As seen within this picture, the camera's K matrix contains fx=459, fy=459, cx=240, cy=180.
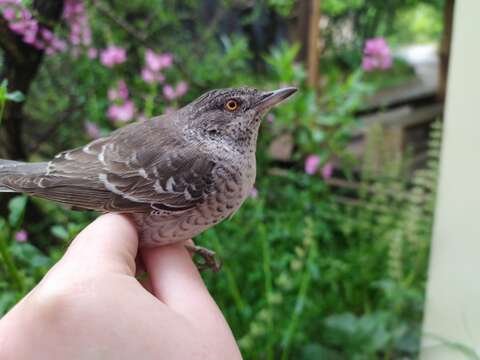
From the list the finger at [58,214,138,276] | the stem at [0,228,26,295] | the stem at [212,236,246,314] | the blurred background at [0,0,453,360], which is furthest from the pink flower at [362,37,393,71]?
the stem at [0,228,26,295]

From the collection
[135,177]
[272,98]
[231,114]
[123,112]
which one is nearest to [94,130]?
[123,112]

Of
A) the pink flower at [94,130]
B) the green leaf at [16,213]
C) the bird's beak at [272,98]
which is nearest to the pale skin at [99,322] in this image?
the green leaf at [16,213]

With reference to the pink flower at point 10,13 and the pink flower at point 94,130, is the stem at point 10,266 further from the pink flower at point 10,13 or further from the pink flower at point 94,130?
the pink flower at point 94,130

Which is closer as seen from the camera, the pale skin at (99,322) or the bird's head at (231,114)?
the pale skin at (99,322)

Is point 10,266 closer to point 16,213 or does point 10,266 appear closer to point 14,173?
point 16,213

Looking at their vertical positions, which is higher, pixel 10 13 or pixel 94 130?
pixel 10 13

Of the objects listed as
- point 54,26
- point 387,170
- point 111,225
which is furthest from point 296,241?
point 54,26

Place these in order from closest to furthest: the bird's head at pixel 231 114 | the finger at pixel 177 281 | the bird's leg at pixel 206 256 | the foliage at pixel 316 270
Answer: the finger at pixel 177 281 → the bird's head at pixel 231 114 → the bird's leg at pixel 206 256 → the foliage at pixel 316 270
